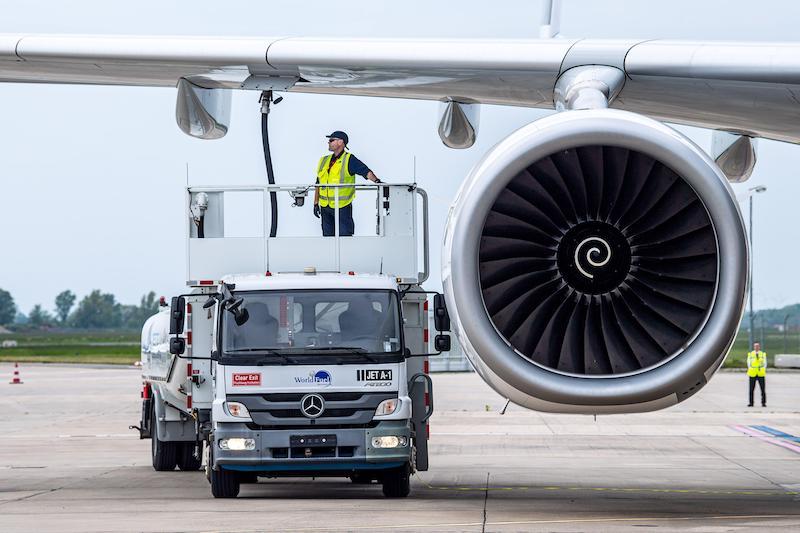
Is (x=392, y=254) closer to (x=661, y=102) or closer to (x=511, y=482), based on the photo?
(x=511, y=482)

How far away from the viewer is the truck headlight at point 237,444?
1312 centimetres

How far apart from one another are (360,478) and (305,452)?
2.10 m

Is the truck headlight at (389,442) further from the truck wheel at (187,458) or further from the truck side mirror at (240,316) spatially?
the truck wheel at (187,458)

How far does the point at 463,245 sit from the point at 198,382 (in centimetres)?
670

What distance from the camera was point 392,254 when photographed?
46.9ft

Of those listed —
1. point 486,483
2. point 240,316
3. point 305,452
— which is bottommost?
point 486,483

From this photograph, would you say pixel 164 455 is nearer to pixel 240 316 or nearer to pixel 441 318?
pixel 240 316

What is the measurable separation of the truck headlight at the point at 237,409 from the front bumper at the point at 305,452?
0.34 ft

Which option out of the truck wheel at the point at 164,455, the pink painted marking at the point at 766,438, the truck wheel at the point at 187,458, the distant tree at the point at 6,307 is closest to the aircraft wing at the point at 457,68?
the truck wheel at the point at 164,455

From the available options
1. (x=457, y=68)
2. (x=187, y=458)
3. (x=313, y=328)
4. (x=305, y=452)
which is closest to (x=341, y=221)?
(x=313, y=328)

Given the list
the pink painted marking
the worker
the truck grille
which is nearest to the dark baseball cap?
the truck grille

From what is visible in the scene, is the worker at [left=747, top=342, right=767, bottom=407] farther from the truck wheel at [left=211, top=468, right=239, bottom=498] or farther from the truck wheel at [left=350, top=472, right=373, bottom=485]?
the truck wheel at [left=211, top=468, right=239, bottom=498]

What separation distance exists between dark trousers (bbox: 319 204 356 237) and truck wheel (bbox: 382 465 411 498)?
8.22 ft

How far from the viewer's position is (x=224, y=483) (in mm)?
13891
